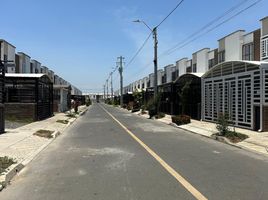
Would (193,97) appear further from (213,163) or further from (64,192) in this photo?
(64,192)

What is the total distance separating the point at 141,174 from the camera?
9.98m

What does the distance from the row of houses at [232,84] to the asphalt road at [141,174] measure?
7.70 metres

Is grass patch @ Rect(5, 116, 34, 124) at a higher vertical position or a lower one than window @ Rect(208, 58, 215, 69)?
lower

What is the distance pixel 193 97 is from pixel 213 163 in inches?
909

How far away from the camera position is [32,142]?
17266 millimetres

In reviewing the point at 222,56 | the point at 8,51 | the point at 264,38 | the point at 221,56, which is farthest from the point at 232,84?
the point at 8,51

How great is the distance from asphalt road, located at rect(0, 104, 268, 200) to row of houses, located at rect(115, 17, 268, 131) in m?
7.70

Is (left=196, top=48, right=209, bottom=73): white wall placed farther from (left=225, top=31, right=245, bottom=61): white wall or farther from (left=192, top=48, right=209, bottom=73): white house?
(left=225, top=31, right=245, bottom=61): white wall

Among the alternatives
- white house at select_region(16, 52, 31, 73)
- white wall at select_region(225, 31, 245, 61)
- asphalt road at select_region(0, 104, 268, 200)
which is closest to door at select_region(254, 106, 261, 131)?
asphalt road at select_region(0, 104, 268, 200)

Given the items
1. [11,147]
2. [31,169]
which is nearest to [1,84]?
[11,147]

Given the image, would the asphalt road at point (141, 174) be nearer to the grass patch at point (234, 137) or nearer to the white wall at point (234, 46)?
the grass patch at point (234, 137)

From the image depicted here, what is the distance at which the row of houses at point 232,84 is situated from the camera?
890 inches

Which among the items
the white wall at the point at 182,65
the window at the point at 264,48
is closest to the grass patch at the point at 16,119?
the window at the point at 264,48

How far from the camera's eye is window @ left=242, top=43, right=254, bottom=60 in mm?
38750
